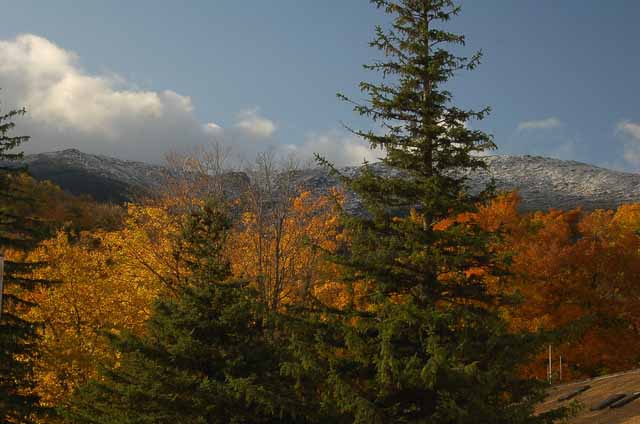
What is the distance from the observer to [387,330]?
10156 millimetres

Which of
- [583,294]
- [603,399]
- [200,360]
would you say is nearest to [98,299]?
[200,360]

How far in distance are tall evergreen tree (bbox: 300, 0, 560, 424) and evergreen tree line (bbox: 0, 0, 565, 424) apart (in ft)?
0.11

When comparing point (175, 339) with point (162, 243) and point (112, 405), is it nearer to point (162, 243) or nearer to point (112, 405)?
point (112, 405)

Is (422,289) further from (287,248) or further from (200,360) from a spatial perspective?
(287,248)

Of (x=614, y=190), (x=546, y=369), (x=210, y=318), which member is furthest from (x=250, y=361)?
(x=614, y=190)

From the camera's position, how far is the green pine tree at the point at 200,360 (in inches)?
493

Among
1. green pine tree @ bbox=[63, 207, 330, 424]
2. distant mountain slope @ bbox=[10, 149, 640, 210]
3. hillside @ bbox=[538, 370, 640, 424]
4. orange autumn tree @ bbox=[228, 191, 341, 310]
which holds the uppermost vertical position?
distant mountain slope @ bbox=[10, 149, 640, 210]

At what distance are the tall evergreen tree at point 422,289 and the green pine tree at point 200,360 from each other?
2165 mm

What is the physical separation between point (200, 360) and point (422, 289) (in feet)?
18.4

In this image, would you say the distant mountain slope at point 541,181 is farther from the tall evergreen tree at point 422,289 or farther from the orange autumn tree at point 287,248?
the tall evergreen tree at point 422,289

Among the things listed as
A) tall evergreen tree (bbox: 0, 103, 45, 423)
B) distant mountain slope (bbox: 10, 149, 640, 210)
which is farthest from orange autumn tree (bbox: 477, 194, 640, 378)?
distant mountain slope (bbox: 10, 149, 640, 210)

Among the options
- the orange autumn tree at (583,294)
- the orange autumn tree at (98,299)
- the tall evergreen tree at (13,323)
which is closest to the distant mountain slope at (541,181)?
the orange autumn tree at (583,294)

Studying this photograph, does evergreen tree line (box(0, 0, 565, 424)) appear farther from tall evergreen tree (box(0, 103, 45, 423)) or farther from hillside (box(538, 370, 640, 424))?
hillside (box(538, 370, 640, 424))

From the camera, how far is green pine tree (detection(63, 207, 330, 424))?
1251 centimetres
